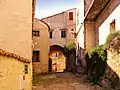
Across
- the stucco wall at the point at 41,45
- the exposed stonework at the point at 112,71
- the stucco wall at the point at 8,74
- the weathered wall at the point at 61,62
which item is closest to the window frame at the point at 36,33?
the stucco wall at the point at 41,45

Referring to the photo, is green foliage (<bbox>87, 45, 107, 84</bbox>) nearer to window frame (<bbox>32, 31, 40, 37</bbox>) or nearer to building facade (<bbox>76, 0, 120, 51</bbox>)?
building facade (<bbox>76, 0, 120, 51</bbox>)

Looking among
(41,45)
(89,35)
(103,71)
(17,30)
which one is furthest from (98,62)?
(41,45)

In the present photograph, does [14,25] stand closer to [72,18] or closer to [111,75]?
[111,75]

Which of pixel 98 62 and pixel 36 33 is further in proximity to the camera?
pixel 36 33

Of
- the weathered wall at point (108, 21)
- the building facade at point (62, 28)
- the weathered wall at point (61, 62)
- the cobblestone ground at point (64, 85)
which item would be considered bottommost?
the cobblestone ground at point (64, 85)

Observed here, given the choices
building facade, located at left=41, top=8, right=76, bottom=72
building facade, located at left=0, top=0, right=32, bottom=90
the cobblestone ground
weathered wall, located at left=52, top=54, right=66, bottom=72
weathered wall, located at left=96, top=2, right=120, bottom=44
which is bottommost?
the cobblestone ground

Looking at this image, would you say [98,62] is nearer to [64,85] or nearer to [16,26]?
[64,85]

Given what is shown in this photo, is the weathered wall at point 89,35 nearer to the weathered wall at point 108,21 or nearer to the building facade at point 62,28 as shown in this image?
the weathered wall at point 108,21

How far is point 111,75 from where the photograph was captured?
12180 mm

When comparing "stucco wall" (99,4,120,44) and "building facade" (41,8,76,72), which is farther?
"building facade" (41,8,76,72)

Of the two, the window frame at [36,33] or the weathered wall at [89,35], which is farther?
the window frame at [36,33]

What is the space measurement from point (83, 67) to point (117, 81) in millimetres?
9647

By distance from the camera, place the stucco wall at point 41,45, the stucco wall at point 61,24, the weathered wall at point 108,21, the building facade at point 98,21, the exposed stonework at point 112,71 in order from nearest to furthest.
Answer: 1. the exposed stonework at point 112,71
2. the weathered wall at point 108,21
3. the building facade at point 98,21
4. the stucco wall at point 41,45
5. the stucco wall at point 61,24

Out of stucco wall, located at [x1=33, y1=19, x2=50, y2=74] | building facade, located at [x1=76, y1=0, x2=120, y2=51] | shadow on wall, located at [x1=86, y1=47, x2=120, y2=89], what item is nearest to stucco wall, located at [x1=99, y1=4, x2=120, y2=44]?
building facade, located at [x1=76, y1=0, x2=120, y2=51]
